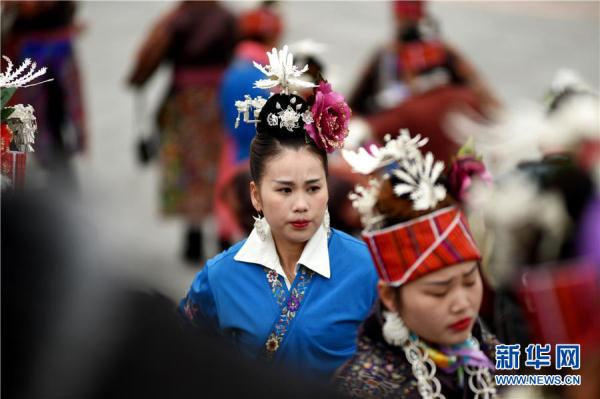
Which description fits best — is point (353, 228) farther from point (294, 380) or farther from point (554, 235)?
point (294, 380)

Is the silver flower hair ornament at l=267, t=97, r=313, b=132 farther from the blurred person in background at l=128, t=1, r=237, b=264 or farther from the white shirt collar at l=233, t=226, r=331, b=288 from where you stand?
the blurred person in background at l=128, t=1, r=237, b=264

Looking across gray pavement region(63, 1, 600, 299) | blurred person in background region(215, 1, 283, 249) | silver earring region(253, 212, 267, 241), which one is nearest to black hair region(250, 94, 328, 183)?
silver earring region(253, 212, 267, 241)

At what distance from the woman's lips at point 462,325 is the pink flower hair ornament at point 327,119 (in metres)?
0.53

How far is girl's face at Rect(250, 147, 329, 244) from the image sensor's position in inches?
86.0

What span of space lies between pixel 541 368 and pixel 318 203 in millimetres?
649

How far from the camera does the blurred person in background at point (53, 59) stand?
6084mm

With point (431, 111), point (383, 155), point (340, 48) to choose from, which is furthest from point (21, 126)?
point (340, 48)

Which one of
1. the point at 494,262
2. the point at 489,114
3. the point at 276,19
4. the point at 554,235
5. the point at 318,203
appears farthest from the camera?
the point at 276,19

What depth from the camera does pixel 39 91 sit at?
6121 mm

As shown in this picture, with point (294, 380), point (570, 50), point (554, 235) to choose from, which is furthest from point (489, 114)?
point (570, 50)

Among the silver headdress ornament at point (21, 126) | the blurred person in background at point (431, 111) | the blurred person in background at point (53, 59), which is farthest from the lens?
the blurred person in background at point (53, 59)

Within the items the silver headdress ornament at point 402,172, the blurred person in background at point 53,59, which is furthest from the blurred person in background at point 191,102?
the silver headdress ornament at point 402,172

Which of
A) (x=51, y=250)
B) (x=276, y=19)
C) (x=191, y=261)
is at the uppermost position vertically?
(x=276, y=19)

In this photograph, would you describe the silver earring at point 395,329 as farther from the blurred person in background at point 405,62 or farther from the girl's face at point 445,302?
the blurred person in background at point 405,62
